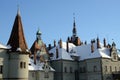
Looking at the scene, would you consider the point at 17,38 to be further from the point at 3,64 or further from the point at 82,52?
the point at 82,52

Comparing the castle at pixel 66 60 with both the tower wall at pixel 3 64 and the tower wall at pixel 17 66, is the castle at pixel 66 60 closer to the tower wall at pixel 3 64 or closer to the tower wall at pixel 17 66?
the tower wall at pixel 17 66

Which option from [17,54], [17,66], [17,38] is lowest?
[17,66]

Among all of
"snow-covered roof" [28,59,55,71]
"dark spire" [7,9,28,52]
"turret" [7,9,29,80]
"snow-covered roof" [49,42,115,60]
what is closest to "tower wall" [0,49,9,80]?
"turret" [7,9,29,80]

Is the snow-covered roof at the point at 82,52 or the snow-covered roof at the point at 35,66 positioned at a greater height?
the snow-covered roof at the point at 82,52

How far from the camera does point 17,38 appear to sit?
42.2 meters

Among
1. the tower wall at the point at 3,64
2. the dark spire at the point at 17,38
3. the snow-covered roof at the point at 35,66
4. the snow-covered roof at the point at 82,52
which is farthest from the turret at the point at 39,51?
the tower wall at the point at 3,64

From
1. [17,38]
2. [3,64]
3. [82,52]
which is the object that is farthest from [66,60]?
[3,64]

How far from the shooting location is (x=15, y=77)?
40031 millimetres

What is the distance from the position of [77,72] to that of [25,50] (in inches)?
861

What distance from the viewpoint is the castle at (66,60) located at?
142 feet

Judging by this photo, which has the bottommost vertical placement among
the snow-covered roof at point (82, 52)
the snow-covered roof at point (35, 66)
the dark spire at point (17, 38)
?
the snow-covered roof at point (35, 66)

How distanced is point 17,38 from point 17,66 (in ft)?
16.4

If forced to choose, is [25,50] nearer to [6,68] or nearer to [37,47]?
[6,68]

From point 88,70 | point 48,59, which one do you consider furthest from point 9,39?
point 88,70
